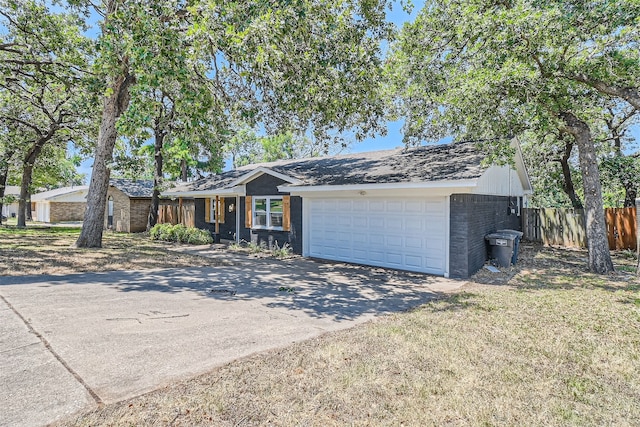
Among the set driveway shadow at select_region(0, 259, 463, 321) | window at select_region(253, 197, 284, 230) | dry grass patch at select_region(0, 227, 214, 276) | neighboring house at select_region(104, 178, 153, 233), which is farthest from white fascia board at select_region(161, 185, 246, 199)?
driveway shadow at select_region(0, 259, 463, 321)

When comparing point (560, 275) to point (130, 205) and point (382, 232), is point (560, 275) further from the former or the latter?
point (130, 205)

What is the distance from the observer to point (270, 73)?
8734 millimetres

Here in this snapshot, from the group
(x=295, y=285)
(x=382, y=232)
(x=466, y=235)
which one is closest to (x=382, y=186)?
(x=382, y=232)

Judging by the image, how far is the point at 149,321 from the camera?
17.1 feet

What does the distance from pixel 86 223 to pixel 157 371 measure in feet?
37.1

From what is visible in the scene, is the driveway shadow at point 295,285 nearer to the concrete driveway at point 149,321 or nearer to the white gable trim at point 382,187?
the concrete driveway at point 149,321

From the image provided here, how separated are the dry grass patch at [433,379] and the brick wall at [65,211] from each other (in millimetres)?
37703

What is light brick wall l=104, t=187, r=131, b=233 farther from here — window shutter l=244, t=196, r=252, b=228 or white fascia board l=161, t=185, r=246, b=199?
window shutter l=244, t=196, r=252, b=228

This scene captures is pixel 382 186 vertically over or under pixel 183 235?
over

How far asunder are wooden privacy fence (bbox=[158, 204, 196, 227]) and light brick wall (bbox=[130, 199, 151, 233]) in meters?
1.72

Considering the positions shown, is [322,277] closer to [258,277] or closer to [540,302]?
[258,277]

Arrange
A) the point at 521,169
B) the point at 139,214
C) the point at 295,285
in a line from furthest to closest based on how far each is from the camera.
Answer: the point at 139,214 < the point at 521,169 < the point at 295,285

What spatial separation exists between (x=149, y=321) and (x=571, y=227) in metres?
16.8

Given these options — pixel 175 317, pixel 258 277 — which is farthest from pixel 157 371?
pixel 258 277
